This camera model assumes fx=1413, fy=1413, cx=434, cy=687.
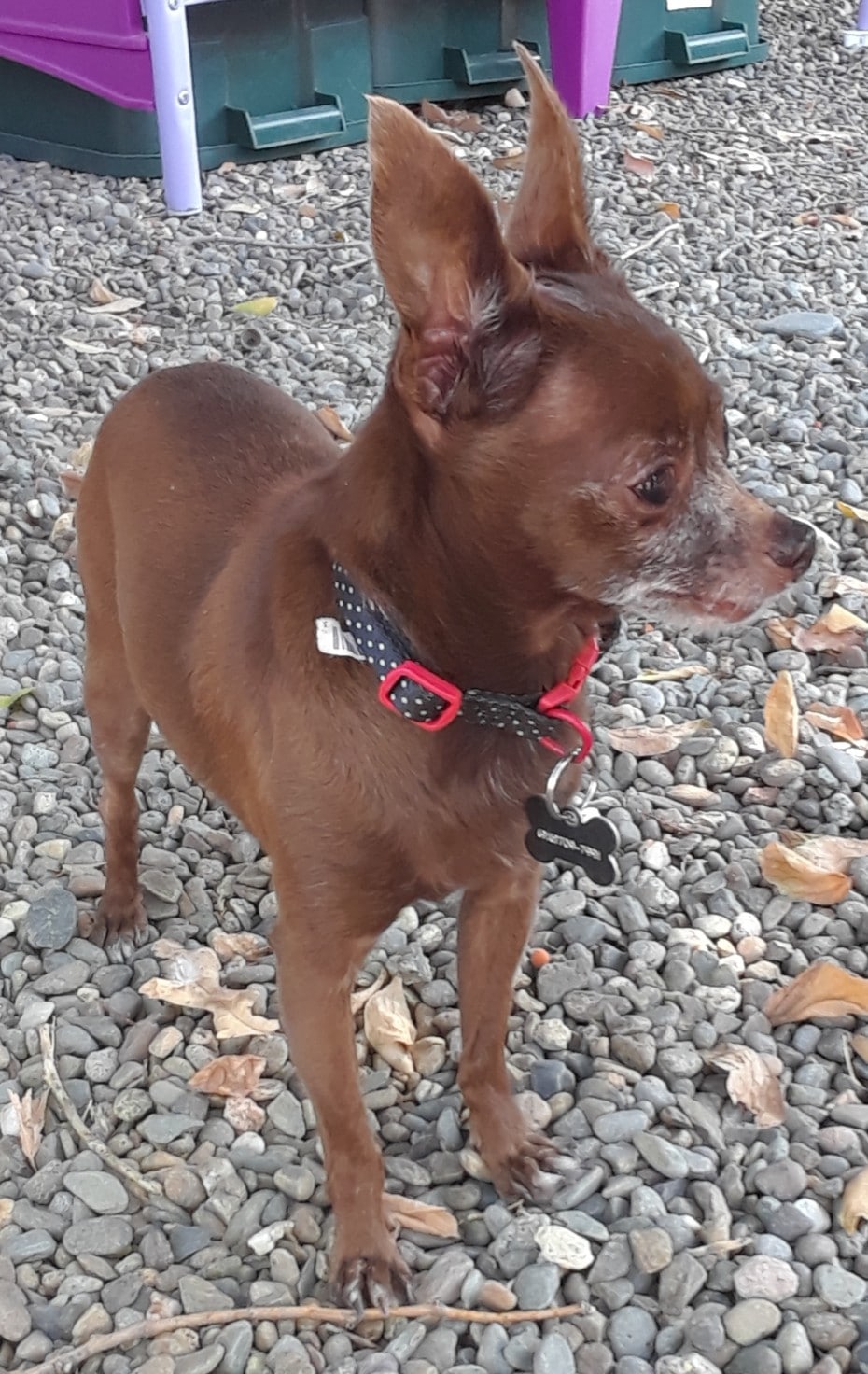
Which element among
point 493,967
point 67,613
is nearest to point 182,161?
point 67,613

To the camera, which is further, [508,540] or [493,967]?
[493,967]

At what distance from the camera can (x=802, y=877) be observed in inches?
116

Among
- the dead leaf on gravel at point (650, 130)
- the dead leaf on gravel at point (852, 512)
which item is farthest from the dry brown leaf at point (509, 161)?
the dead leaf on gravel at point (852, 512)

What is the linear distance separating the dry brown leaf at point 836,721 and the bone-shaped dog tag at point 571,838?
153 centimetres

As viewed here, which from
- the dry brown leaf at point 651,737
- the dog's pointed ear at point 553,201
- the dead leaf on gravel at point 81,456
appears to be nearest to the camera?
the dog's pointed ear at point 553,201

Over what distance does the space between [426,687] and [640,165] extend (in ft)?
19.1

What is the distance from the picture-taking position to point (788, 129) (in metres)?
7.83

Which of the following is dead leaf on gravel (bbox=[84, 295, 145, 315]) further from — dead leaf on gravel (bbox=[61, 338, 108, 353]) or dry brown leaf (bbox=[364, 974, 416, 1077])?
dry brown leaf (bbox=[364, 974, 416, 1077])

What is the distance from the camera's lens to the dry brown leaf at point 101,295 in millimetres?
5652

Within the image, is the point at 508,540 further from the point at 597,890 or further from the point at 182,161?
the point at 182,161

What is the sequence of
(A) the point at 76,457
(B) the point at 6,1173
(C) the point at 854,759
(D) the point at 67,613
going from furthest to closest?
(A) the point at 76,457
(D) the point at 67,613
(C) the point at 854,759
(B) the point at 6,1173

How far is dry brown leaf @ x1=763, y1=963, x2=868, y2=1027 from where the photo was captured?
2.64 metres

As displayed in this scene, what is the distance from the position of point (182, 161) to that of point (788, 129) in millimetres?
3559

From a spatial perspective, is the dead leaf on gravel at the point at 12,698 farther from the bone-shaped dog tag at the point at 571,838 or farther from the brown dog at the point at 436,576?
the bone-shaped dog tag at the point at 571,838
